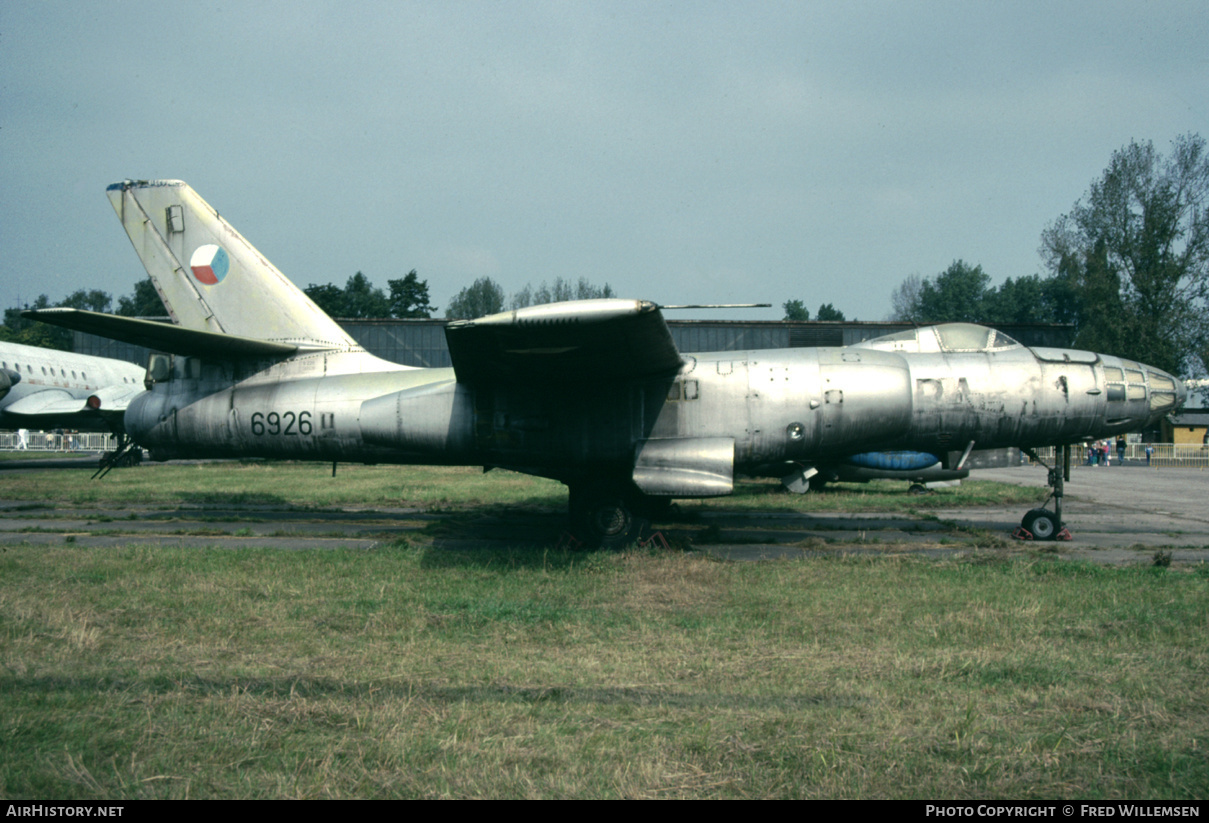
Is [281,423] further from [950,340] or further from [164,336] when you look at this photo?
[950,340]

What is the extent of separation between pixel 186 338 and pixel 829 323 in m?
31.4

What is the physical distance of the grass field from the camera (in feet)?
12.1

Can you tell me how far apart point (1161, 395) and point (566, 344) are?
30.9 ft

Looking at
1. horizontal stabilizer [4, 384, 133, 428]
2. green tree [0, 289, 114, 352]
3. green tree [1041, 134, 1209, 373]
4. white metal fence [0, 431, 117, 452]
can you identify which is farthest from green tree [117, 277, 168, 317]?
green tree [1041, 134, 1209, 373]

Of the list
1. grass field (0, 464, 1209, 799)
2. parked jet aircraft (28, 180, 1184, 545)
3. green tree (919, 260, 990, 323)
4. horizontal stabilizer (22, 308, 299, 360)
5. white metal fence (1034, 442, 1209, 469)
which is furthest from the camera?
green tree (919, 260, 990, 323)

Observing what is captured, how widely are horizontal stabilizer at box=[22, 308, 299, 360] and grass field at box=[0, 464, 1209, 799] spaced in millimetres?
3131

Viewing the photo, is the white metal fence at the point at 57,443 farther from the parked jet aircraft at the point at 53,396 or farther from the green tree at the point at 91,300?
the green tree at the point at 91,300

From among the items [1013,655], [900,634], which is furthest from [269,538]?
[1013,655]

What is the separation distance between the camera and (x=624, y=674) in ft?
17.4

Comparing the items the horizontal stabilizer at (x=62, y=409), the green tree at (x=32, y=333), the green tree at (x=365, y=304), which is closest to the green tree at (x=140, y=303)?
the green tree at (x=32, y=333)

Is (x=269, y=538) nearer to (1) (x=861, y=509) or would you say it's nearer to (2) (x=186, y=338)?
(2) (x=186, y=338)

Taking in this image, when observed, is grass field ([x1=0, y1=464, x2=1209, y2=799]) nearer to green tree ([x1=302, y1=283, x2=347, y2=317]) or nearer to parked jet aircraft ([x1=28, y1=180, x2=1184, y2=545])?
parked jet aircraft ([x1=28, y1=180, x2=1184, y2=545])

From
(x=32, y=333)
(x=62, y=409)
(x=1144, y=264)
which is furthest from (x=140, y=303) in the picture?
(x=1144, y=264)

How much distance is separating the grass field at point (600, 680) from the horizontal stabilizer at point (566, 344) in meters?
2.67
